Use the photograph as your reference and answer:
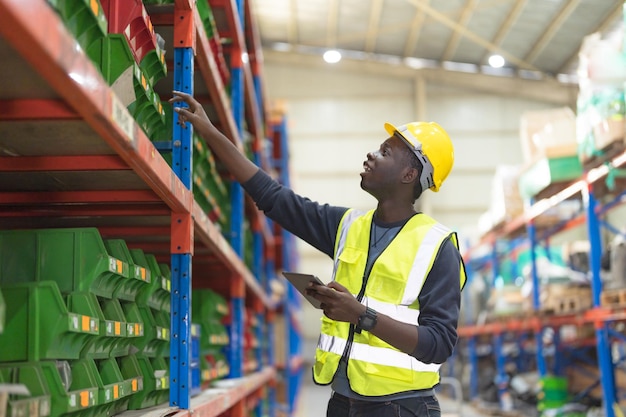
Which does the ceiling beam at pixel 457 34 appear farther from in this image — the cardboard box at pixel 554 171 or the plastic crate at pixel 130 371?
the plastic crate at pixel 130 371

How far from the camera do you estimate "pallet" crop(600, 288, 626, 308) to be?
7594mm

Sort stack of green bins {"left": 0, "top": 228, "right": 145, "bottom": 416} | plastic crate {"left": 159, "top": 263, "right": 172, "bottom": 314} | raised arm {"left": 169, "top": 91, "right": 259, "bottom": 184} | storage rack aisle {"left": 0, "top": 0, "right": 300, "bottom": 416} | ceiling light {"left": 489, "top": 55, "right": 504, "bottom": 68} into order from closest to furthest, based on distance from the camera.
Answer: storage rack aisle {"left": 0, "top": 0, "right": 300, "bottom": 416} < stack of green bins {"left": 0, "top": 228, "right": 145, "bottom": 416} < raised arm {"left": 169, "top": 91, "right": 259, "bottom": 184} < plastic crate {"left": 159, "top": 263, "right": 172, "bottom": 314} < ceiling light {"left": 489, "top": 55, "right": 504, "bottom": 68}

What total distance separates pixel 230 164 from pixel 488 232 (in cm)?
1043

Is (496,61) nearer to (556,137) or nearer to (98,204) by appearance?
(556,137)

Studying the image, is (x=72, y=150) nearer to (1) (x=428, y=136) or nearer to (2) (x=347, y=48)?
(1) (x=428, y=136)

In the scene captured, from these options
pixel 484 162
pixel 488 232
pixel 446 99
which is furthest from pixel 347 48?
pixel 488 232

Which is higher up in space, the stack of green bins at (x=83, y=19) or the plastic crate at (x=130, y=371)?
the stack of green bins at (x=83, y=19)

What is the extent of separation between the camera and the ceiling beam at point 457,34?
18.4 m

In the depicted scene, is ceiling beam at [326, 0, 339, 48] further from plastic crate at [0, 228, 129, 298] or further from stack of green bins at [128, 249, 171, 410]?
plastic crate at [0, 228, 129, 298]

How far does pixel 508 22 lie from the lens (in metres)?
19.1

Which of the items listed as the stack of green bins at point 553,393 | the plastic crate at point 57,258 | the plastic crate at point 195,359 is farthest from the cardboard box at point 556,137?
the plastic crate at point 57,258

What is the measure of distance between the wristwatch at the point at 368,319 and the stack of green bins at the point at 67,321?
962 millimetres

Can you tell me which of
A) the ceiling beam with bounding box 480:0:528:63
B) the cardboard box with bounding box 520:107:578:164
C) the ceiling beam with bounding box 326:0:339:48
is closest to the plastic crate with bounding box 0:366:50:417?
the cardboard box with bounding box 520:107:578:164

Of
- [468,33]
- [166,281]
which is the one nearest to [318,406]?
[468,33]
